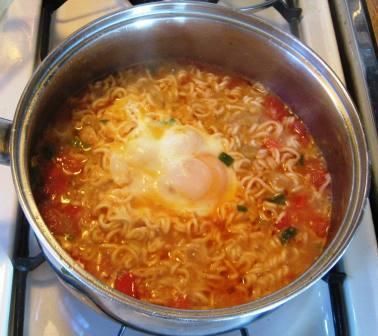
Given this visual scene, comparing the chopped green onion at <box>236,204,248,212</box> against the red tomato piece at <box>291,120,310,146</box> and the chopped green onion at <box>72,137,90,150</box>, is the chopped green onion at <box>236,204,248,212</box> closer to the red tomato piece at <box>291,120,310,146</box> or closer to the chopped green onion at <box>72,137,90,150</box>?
the red tomato piece at <box>291,120,310,146</box>

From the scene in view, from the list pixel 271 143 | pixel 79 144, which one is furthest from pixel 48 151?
pixel 271 143

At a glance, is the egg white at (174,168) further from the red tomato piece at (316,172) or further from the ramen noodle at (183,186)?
the red tomato piece at (316,172)

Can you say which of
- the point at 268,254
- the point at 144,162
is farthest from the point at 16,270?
Result: the point at 268,254

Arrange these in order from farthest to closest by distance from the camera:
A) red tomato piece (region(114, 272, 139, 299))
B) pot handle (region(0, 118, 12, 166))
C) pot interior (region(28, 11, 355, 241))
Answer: pot interior (region(28, 11, 355, 241)), red tomato piece (region(114, 272, 139, 299)), pot handle (region(0, 118, 12, 166))

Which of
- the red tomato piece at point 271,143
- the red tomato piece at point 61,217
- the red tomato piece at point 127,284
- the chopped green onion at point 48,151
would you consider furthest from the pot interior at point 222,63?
the red tomato piece at point 127,284

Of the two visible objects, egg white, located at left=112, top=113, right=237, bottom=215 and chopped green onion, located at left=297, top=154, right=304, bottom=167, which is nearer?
egg white, located at left=112, top=113, right=237, bottom=215

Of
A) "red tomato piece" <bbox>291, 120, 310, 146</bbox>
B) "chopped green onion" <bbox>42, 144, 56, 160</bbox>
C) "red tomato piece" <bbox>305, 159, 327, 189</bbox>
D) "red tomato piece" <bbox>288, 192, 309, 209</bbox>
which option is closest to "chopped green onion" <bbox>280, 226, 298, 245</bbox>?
"red tomato piece" <bbox>288, 192, 309, 209</bbox>

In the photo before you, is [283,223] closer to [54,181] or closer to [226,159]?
[226,159]
